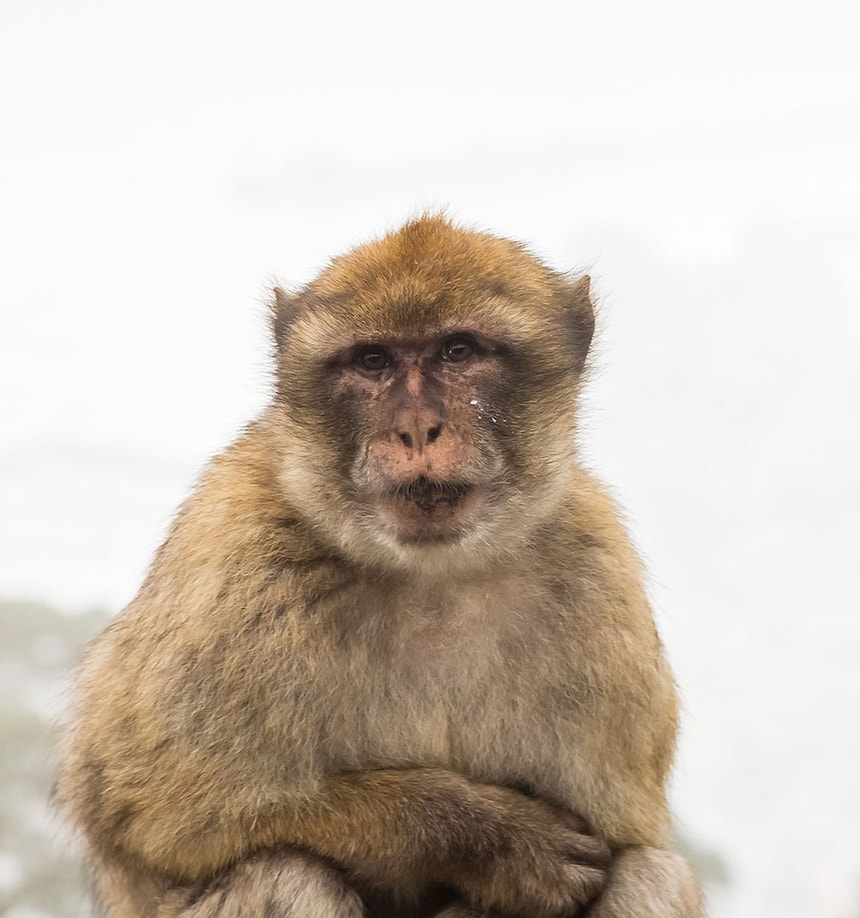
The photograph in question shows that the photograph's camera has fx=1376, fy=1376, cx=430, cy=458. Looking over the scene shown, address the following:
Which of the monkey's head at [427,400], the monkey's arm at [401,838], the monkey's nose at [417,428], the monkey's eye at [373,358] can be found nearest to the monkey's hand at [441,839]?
the monkey's arm at [401,838]

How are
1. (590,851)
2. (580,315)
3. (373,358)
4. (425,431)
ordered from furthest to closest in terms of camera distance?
(580,315)
(590,851)
(373,358)
(425,431)

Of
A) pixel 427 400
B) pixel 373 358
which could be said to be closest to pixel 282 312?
pixel 373 358

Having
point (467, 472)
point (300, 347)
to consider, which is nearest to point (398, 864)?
point (467, 472)

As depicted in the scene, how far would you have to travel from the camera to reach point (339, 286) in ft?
10.3

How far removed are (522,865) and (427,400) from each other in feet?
3.42

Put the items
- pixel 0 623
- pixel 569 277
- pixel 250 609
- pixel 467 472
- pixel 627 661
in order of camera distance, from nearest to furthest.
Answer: pixel 467 472, pixel 250 609, pixel 627 661, pixel 569 277, pixel 0 623

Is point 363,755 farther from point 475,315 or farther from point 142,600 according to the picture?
point 475,315

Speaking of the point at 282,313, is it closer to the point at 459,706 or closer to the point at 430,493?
the point at 430,493

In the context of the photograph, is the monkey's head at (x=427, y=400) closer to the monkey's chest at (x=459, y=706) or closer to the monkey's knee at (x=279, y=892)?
the monkey's chest at (x=459, y=706)

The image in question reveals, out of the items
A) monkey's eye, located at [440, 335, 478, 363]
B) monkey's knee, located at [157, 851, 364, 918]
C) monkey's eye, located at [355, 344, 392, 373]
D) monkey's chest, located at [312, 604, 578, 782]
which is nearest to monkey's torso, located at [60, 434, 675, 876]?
monkey's chest, located at [312, 604, 578, 782]

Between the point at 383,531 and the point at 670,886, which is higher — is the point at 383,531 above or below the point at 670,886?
above

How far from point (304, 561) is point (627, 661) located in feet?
2.65

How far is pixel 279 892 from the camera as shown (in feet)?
9.65

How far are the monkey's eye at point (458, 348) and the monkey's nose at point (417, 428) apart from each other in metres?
0.21
